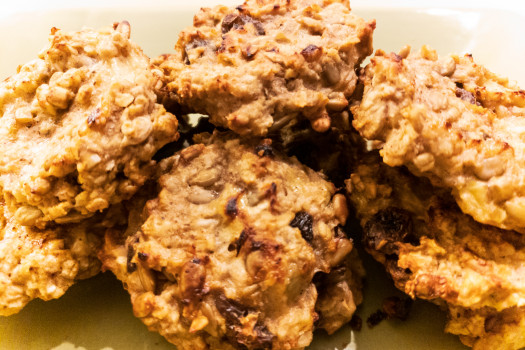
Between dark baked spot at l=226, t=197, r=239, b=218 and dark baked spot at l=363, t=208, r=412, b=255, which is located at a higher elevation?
dark baked spot at l=226, t=197, r=239, b=218

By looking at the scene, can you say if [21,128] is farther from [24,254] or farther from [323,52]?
[323,52]

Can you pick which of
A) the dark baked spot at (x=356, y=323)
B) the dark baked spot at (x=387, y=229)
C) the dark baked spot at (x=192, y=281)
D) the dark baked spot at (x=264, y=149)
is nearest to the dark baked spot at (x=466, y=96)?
the dark baked spot at (x=387, y=229)

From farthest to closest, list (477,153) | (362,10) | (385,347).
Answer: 1. (362,10)
2. (385,347)
3. (477,153)

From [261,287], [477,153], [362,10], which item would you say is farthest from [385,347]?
[362,10]

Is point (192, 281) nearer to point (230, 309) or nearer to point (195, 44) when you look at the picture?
point (230, 309)

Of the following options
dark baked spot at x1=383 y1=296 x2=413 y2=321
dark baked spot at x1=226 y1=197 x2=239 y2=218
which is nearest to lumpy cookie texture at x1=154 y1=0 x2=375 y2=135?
dark baked spot at x1=226 y1=197 x2=239 y2=218

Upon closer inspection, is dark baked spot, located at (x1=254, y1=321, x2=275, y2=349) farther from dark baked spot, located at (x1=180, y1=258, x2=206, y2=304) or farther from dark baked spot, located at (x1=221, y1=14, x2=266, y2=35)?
dark baked spot, located at (x1=221, y1=14, x2=266, y2=35)

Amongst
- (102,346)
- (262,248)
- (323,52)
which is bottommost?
(102,346)
